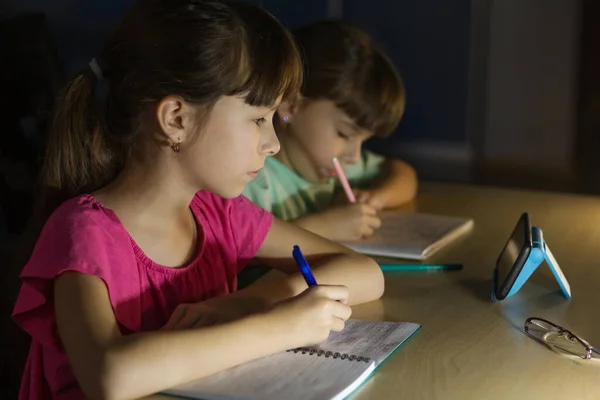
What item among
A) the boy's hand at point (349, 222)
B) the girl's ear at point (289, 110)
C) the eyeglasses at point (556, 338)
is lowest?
the boy's hand at point (349, 222)

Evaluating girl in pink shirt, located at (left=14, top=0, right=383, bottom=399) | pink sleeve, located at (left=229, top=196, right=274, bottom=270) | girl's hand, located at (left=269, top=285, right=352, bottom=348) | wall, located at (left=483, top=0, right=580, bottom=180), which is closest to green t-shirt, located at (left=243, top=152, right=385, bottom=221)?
pink sleeve, located at (left=229, top=196, right=274, bottom=270)

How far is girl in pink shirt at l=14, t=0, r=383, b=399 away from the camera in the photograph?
1.03 m

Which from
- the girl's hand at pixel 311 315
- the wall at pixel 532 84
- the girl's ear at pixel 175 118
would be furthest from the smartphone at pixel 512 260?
the wall at pixel 532 84

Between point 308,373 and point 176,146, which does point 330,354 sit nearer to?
point 308,373

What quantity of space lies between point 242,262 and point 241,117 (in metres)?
0.30

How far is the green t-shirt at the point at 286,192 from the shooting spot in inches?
65.5

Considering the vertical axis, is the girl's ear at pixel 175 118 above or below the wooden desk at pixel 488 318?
above

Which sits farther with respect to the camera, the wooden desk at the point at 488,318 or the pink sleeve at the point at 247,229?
the pink sleeve at the point at 247,229

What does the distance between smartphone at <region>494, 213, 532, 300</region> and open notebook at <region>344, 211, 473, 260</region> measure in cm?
15

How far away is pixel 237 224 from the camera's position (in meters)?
1.36

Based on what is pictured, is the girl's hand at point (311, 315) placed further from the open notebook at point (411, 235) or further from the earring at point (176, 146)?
the open notebook at point (411, 235)

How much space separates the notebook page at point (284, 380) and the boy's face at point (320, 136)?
0.83m

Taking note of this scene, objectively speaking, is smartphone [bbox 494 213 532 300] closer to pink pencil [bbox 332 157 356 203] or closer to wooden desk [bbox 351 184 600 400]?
wooden desk [bbox 351 184 600 400]

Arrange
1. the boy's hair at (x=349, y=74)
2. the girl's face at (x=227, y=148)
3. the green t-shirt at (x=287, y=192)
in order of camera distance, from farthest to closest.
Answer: the boy's hair at (x=349, y=74)
the green t-shirt at (x=287, y=192)
the girl's face at (x=227, y=148)
